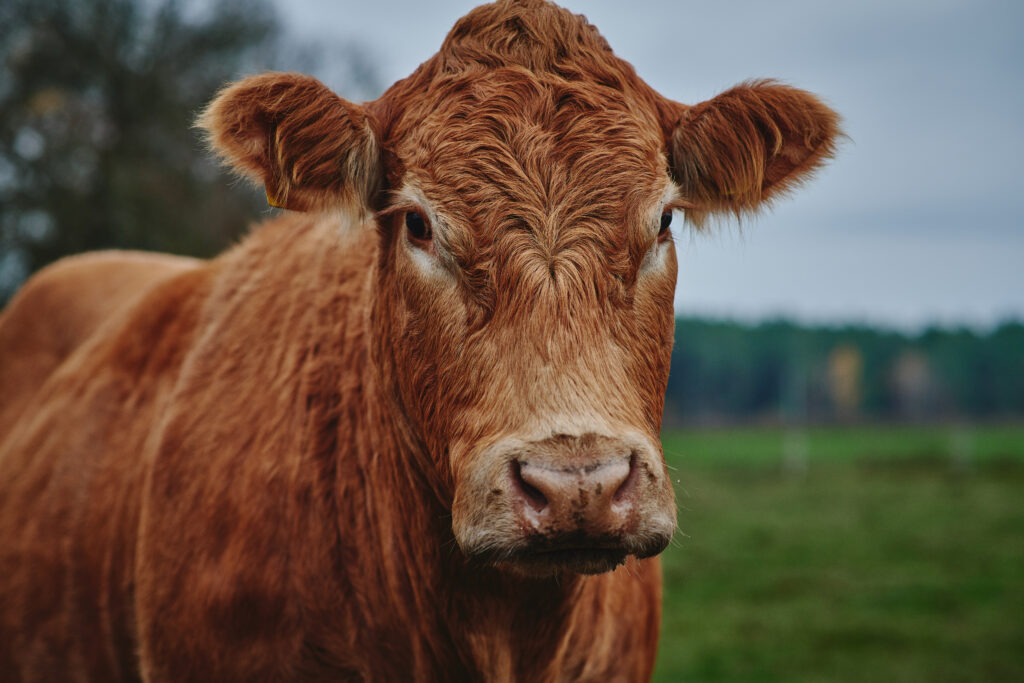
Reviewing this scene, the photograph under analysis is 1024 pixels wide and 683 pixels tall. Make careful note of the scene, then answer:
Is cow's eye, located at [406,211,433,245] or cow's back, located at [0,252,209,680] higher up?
cow's eye, located at [406,211,433,245]

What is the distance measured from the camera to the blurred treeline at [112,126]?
1427 cm

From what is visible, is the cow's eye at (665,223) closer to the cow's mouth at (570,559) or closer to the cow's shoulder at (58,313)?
the cow's mouth at (570,559)

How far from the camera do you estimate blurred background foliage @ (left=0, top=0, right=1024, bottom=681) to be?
8.00m

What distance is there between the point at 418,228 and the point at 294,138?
505 millimetres

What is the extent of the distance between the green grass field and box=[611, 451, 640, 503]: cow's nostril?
0.34 meters

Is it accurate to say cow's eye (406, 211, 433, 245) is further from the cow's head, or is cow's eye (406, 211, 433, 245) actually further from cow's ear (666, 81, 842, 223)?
cow's ear (666, 81, 842, 223)

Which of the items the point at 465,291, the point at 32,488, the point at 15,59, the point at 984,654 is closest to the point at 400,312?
the point at 465,291

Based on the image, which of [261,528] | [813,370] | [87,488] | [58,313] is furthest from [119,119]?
[813,370]

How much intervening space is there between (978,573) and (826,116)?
32.7 feet

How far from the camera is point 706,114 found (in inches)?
105

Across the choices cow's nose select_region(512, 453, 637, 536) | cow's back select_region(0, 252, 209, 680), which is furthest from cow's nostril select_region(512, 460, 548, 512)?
cow's back select_region(0, 252, 209, 680)

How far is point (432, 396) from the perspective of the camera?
2.36 m

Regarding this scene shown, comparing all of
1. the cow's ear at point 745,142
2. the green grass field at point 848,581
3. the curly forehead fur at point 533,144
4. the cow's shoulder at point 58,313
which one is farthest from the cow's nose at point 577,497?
the cow's shoulder at point 58,313

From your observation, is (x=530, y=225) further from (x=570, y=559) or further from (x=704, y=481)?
(x=704, y=481)
